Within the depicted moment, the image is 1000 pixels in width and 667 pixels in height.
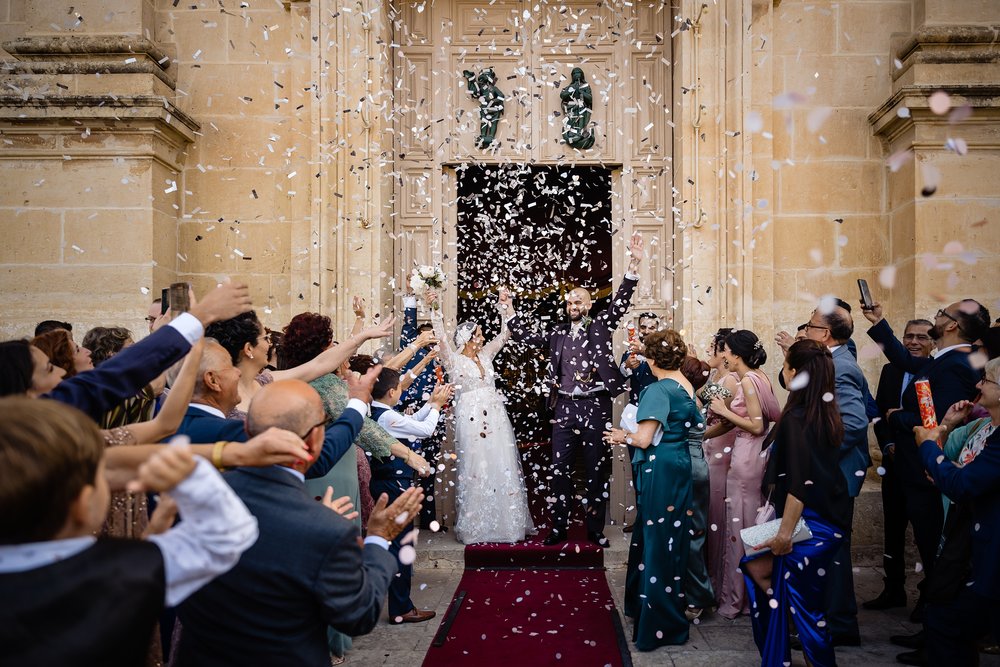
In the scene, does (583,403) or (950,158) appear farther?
(583,403)

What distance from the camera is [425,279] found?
A: 265 inches

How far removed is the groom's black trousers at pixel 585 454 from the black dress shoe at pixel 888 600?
87.7 inches

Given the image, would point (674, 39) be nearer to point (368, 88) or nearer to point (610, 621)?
point (368, 88)

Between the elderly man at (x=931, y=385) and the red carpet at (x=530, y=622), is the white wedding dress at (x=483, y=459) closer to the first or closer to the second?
the red carpet at (x=530, y=622)

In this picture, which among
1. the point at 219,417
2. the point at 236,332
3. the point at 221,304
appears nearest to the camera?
the point at 221,304

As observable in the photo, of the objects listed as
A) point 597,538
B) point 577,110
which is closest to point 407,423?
point 597,538

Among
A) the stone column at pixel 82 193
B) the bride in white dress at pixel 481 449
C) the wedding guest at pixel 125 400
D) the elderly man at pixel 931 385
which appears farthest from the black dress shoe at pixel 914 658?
the stone column at pixel 82 193

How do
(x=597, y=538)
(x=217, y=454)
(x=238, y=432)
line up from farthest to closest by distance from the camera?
1. (x=597, y=538)
2. (x=238, y=432)
3. (x=217, y=454)

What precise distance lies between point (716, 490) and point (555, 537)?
1.66 metres

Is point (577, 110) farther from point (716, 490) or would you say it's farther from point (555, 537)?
point (555, 537)

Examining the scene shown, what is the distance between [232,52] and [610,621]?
608 cm

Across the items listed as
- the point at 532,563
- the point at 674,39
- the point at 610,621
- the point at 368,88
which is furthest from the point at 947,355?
the point at 368,88

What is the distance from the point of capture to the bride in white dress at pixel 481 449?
6.74 m

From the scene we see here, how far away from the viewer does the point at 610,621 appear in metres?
5.16
